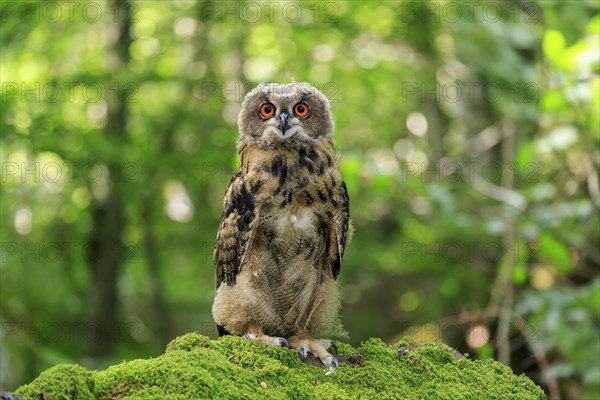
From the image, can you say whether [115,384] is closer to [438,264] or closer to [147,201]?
[438,264]

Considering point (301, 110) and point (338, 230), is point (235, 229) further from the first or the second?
point (301, 110)

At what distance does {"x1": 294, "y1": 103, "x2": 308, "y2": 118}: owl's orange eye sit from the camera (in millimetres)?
4158

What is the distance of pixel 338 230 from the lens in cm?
417

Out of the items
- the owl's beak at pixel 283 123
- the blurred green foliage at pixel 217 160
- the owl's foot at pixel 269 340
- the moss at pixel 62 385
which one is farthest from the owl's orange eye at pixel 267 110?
the blurred green foliage at pixel 217 160

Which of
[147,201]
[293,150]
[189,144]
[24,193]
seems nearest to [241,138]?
[293,150]

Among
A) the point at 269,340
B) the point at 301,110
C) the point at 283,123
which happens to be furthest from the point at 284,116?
the point at 269,340

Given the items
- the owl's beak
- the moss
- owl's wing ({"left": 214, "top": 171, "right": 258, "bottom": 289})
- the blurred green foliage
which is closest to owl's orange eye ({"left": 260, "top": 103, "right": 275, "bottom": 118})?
the owl's beak

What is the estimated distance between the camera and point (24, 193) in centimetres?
1060

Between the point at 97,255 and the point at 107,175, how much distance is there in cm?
139

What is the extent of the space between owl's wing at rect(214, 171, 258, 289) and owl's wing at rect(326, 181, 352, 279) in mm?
466

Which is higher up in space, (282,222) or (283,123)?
(283,123)

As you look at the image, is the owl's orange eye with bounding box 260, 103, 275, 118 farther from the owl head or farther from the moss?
the moss

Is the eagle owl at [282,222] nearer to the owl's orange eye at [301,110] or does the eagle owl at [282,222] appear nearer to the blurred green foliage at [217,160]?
the owl's orange eye at [301,110]

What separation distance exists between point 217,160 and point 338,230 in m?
4.67
